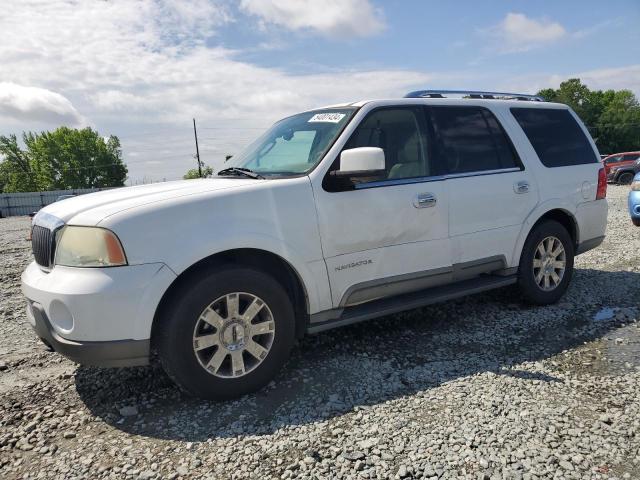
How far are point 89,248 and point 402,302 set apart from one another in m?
2.22

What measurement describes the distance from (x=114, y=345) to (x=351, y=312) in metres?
1.60

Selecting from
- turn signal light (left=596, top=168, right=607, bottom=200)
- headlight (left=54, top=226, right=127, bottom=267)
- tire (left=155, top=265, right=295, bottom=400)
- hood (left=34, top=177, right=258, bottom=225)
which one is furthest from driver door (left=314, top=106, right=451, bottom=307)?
turn signal light (left=596, top=168, right=607, bottom=200)

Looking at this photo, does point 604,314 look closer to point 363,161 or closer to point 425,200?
point 425,200

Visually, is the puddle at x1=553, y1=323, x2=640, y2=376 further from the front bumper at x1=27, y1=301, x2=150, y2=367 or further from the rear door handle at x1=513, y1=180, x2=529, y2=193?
the front bumper at x1=27, y1=301, x2=150, y2=367

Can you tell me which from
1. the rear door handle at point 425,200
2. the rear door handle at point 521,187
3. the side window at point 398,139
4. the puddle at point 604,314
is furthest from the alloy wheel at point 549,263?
the side window at point 398,139

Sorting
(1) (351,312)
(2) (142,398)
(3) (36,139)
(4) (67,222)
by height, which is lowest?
(2) (142,398)

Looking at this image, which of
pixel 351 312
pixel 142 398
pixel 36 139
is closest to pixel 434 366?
pixel 351 312

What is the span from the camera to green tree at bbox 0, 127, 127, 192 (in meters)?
70.9

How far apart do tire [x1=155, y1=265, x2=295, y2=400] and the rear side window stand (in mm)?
3039

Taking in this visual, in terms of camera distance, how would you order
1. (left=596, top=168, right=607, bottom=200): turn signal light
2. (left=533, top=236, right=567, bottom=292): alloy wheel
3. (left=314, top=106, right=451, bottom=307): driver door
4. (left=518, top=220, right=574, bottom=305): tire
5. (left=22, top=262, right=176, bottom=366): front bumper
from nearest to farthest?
(left=22, top=262, right=176, bottom=366): front bumper
(left=314, top=106, right=451, bottom=307): driver door
(left=518, top=220, right=574, bottom=305): tire
(left=533, top=236, right=567, bottom=292): alloy wheel
(left=596, top=168, right=607, bottom=200): turn signal light

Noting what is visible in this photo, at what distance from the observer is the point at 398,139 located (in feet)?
12.6

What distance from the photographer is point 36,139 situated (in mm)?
72062

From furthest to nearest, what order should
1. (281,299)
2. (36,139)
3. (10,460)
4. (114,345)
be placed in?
(36,139), (281,299), (114,345), (10,460)

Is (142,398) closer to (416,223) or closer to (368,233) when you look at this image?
(368,233)
